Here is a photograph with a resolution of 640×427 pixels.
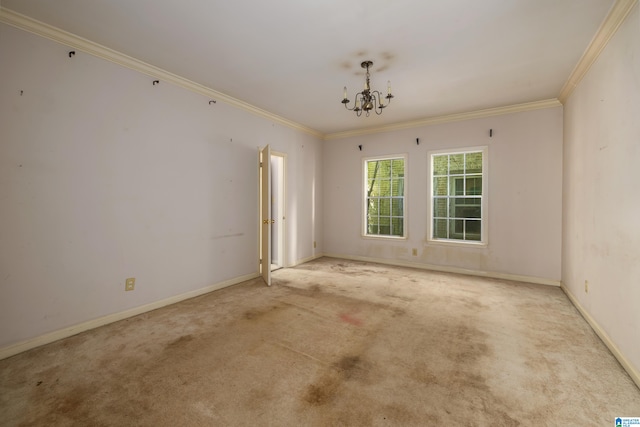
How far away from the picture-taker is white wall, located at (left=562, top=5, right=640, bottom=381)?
6.63 feet

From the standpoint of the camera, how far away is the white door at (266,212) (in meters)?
4.23

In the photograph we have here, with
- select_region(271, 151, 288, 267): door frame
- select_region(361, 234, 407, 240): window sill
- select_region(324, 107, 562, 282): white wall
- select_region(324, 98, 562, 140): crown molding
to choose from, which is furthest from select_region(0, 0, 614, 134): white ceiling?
select_region(361, 234, 407, 240): window sill

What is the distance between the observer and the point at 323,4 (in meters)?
2.17

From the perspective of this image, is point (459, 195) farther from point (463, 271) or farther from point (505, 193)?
point (463, 271)

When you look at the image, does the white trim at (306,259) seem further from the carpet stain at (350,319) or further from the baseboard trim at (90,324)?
the carpet stain at (350,319)

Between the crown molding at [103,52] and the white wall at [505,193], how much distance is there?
3251 millimetres

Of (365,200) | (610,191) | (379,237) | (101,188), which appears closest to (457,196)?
(379,237)

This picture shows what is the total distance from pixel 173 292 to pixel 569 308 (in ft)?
15.9

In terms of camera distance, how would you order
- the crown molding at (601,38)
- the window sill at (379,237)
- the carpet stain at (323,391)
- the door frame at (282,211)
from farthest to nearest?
the window sill at (379,237) → the door frame at (282,211) → the crown molding at (601,38) → the carpet stain at (323,391)

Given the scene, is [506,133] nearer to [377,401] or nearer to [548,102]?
[548,102]

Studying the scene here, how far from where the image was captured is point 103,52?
277cm

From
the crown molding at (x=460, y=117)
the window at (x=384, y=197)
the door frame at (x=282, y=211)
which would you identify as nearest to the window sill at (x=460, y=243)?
the window at (x=384, y=197)

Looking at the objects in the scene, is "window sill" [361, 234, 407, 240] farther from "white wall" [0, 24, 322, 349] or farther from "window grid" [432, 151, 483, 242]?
"white wall" [0, 24, 322, 349]

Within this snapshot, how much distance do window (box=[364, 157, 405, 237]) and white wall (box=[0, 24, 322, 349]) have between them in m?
2.85
